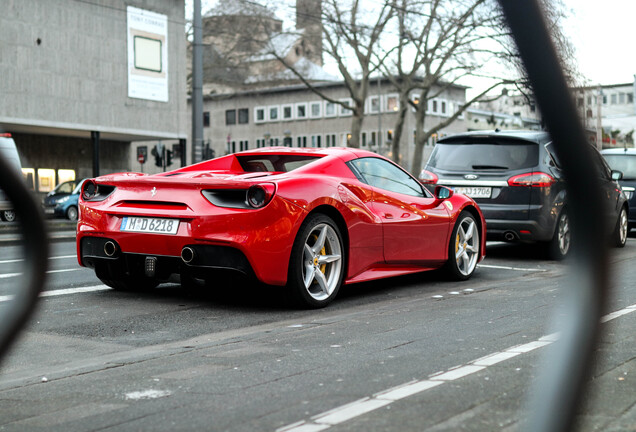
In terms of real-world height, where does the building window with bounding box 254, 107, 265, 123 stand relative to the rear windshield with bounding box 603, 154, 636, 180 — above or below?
above

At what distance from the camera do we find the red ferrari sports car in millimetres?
6020

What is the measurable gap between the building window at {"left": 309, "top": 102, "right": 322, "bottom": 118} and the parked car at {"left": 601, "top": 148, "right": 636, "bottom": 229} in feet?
216

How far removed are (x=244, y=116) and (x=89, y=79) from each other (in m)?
52.6

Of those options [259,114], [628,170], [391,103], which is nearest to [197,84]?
[628,170]

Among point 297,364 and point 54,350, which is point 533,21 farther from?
point 54,350

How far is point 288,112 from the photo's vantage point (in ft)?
272

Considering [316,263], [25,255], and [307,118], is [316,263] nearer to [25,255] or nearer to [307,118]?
[25,255]

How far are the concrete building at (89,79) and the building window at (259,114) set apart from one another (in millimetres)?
45029

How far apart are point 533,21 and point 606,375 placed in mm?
3322

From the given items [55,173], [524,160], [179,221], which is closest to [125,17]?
[55,173]

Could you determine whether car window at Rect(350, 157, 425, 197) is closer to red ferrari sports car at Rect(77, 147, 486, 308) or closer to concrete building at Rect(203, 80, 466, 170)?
red ferrari sports car at Rect(77, 147, 486, 308)

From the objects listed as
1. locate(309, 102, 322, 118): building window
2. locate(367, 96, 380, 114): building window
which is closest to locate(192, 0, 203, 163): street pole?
locate(367, 96, 380, 114): building window

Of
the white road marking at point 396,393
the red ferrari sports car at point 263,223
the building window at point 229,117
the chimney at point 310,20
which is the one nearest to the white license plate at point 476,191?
the red ferrari sports car at point 263,223

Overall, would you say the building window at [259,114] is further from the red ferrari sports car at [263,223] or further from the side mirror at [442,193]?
the red ferrari sports car at [263,223]
